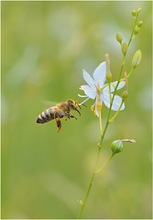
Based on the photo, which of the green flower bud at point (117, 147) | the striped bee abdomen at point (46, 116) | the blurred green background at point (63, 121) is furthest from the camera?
the blurred green background at point (63, 121)

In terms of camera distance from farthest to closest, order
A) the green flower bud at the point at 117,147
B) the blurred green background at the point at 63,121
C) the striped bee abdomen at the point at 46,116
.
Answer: the blurred green background at the point at 63,121 → the striped bee abdomen at the point at 46,116 → the green flower bud at the point at 117,147

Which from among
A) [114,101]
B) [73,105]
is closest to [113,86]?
[114,101]

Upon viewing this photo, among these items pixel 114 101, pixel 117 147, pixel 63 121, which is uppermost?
pixel 63 121

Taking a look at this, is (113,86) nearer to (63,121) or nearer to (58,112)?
(58,112)

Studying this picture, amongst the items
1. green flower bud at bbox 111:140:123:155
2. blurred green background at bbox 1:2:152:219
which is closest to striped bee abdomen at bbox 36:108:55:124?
green flower bud at bbox 111:140:123:155

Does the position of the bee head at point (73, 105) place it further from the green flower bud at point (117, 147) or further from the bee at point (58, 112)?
the green flower bud at point (117, 147)

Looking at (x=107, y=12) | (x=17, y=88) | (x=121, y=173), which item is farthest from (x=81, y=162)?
(x=107, y=12)

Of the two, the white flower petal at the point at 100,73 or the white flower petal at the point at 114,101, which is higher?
the white flower petal at the point at 100,73

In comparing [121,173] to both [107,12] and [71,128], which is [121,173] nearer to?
[71,128]

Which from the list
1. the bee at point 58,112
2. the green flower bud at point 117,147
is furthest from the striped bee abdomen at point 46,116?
the green flower bud at point 117,147
